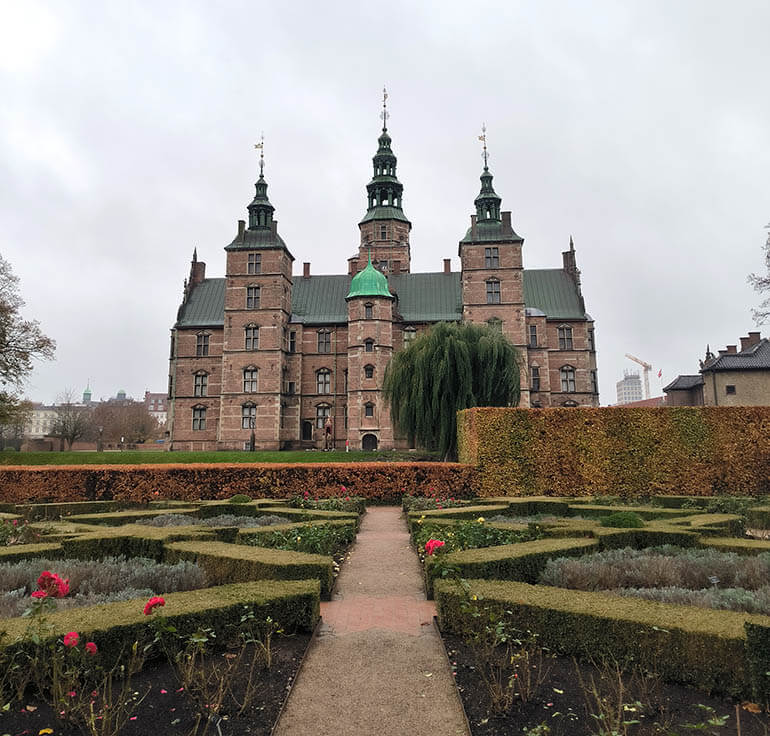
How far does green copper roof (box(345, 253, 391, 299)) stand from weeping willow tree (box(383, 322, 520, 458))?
13584 mm

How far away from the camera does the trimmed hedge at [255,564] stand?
21.0 feet

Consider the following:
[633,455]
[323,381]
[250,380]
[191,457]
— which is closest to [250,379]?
[250,380]

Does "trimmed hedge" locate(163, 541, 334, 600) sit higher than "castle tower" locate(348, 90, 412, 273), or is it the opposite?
"castle tower" locate(348, 90, 412, 273)

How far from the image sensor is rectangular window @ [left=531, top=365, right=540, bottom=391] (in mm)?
41628

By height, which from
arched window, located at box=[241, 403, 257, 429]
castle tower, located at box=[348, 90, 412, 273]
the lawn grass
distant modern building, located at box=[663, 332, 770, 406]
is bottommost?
the lawn grass

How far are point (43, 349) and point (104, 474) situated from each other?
20.7 meters

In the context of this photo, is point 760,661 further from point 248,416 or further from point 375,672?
point 248,416

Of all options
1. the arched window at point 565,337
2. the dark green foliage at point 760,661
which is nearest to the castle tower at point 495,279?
the arched window at point 565,337

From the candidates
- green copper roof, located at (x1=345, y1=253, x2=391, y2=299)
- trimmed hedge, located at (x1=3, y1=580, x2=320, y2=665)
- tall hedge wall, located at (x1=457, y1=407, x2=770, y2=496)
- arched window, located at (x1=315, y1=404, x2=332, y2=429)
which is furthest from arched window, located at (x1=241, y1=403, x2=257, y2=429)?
trimmed hedge, located at (x1=3, y1=580, x2=320, y2=665)

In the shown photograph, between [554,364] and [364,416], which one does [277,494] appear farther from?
[554,364]

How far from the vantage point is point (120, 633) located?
424 centimetres

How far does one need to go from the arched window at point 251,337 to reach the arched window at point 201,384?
5.11 meters

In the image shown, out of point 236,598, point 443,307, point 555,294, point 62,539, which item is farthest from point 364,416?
point 236,598

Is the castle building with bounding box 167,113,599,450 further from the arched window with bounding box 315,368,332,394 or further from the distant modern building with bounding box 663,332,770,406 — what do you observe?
the distant modern building with bounding box 663,332,770,406
